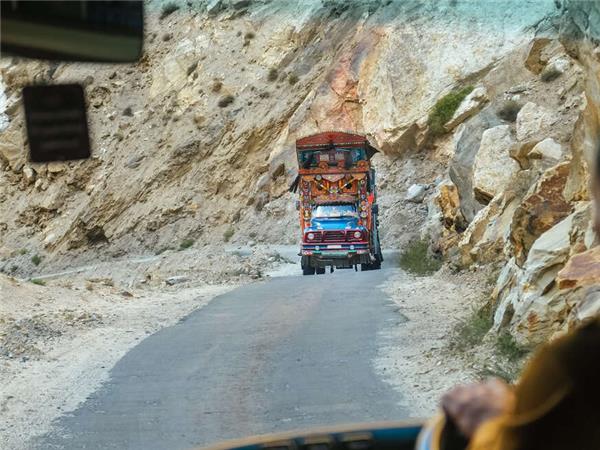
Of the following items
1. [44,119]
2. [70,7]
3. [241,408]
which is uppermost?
[70,7]

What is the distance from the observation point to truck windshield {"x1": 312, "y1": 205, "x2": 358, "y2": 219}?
30.4 metres

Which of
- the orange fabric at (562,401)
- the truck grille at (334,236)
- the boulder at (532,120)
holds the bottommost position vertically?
the truck grille at (334,236)

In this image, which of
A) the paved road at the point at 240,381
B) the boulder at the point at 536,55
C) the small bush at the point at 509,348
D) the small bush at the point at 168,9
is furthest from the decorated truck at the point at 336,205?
the small bush at the point at 168,9

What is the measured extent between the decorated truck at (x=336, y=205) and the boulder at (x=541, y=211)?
15123 mm

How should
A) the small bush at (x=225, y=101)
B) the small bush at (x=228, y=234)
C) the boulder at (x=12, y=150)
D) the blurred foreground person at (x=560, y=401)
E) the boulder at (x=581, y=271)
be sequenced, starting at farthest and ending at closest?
1. the boulder at (x=12, y=150)
2. the small bush at (x=225, y=101)
3. the small bush at (x=228, y=234)
4. the boulder at (x=581, y=271)
5. the blurred foreground person at (x=560, y=401)

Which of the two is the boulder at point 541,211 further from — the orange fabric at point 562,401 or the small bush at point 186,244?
the small bush at point 186,244

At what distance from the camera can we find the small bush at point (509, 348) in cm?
1141

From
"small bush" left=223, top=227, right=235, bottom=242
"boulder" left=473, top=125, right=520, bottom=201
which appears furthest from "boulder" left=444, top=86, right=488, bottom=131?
"boulder" left=473, top=125, right=520, bottom=201

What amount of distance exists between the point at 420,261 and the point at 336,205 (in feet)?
11.5

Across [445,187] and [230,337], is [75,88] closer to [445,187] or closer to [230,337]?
[230,337]

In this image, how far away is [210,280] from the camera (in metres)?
29.0

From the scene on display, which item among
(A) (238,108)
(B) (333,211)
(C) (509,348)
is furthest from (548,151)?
(A) (238,108)

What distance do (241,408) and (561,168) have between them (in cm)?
661

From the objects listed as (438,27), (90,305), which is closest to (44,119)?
(90,305)
